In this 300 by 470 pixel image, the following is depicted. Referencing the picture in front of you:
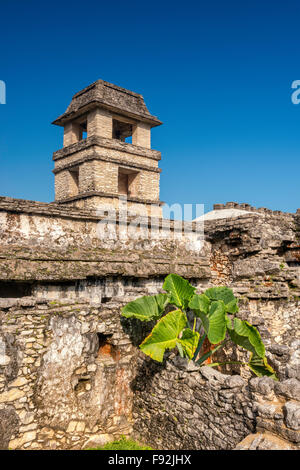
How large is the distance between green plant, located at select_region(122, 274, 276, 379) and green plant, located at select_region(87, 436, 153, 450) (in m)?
1.50

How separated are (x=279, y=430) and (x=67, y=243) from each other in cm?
611

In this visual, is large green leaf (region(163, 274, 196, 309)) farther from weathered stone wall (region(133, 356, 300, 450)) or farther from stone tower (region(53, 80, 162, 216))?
stone tower (region(53, 80, 162, 216))

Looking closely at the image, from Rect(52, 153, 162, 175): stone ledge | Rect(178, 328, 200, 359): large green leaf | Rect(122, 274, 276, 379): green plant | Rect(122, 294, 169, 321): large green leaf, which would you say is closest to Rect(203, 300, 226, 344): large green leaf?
Rect(122, 274, 276, 379): green plant

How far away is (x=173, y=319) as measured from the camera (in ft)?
18.0

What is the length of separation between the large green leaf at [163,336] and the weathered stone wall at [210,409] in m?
0.38

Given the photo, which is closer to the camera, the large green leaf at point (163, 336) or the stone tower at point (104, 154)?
the large green leaf at point (163, 336)

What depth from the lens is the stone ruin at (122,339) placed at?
475cm

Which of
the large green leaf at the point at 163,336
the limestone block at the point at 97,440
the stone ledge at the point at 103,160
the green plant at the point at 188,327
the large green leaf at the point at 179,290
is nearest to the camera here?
the large green leaf at the point at 163,336

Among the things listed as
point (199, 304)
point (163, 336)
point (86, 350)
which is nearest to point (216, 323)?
point (199, 304)

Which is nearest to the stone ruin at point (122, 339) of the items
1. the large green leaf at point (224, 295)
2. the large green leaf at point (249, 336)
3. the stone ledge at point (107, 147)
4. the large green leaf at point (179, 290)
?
the large green leaf at point (249, 336)

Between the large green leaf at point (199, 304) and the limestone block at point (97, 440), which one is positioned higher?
the large green leaf at point (199, 304)

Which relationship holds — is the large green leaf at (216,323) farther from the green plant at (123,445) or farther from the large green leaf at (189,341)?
the green plant at (123,445)

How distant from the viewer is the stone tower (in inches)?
634
